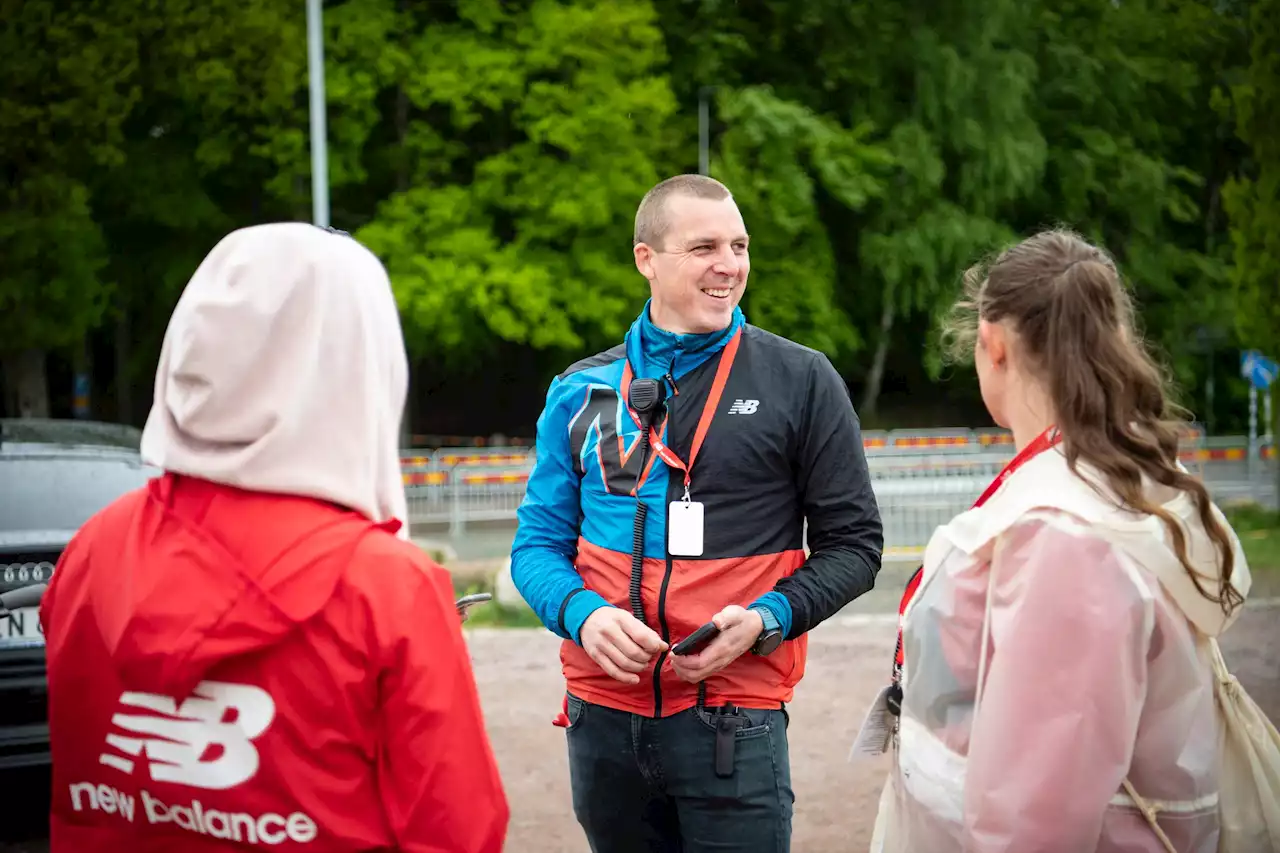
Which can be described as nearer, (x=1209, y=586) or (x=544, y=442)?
(x=1209, y=586)

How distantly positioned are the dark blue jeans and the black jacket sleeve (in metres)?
0.31

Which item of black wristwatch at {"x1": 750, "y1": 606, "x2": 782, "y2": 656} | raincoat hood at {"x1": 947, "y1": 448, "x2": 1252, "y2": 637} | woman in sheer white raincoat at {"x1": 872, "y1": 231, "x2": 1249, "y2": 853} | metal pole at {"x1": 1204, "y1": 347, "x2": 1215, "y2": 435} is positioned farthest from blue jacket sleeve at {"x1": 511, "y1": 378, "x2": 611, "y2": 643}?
metal pole at {"x1": 1204, "y1": 347, "x2": 1215, "y2": 435}

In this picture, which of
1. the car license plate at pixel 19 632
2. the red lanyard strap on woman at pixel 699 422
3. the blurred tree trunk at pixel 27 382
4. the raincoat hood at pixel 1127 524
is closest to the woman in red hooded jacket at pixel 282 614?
the raincoat hood at pixel 1127 524

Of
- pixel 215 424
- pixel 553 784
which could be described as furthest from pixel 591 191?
pixel 215 424

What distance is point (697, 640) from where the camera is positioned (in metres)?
2.64

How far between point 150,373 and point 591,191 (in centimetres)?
950

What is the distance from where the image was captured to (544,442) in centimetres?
311

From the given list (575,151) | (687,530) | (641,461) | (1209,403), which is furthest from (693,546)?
(1209,403)

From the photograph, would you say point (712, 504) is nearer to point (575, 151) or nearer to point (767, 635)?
point (767, 635)

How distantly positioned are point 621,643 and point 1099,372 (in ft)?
3.68

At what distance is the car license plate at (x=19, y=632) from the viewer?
4773mm

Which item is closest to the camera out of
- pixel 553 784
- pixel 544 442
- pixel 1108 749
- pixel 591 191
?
pixel 1108 749

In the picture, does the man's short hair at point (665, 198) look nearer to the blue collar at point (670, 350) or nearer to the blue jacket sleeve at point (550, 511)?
the blue collar at point (670, 350)

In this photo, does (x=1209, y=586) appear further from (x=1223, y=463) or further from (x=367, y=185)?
(x=367, y=185)
